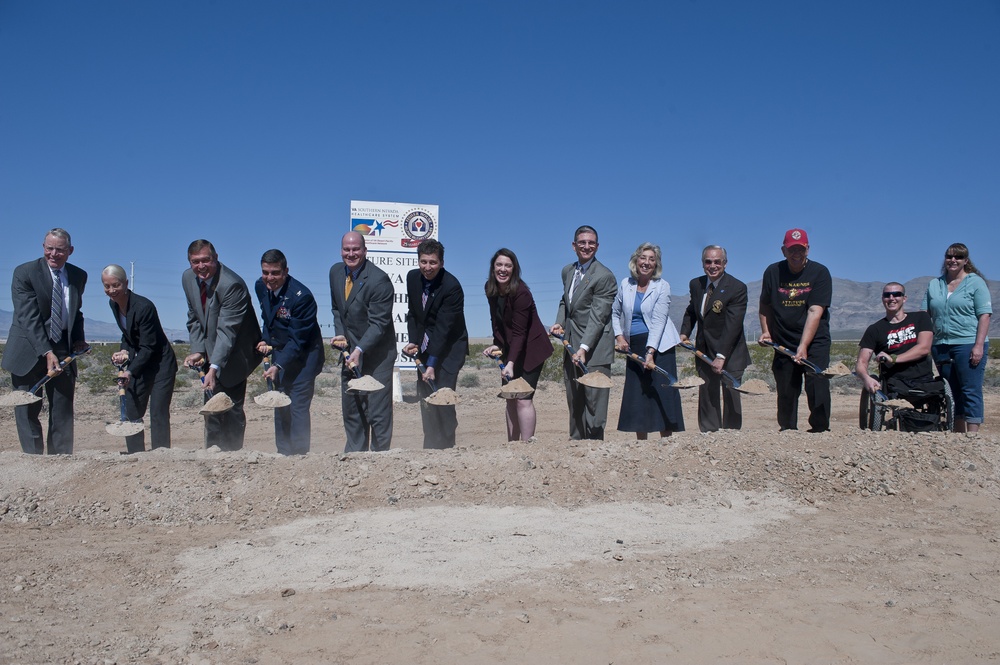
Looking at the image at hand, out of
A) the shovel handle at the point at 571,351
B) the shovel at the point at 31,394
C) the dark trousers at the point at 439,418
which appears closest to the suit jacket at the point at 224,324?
the shovel at the point at 31,394

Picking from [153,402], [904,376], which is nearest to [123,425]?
[153,402]

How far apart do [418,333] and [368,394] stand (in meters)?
0.67

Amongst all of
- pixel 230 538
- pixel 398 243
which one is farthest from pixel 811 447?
pixel 398 243

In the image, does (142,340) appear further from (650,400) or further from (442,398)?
(650,400)

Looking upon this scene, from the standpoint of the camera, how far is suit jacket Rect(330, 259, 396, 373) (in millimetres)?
6543

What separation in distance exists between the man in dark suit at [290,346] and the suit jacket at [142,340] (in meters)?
0.79

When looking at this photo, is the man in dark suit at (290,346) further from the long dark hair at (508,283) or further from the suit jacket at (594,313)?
the suit jacket at (594,313)

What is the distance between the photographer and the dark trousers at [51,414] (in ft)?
21.0

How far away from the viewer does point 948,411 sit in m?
6.73

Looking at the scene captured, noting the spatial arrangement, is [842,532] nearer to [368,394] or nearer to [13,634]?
[368,394]

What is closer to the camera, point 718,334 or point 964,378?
point 964,378

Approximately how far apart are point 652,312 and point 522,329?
44.9 inches

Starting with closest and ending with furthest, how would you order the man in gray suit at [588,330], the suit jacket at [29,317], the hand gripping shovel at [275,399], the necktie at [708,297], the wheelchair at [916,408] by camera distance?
the hand gripping shovel at [275,399], the suit jacket at [29,317], the man in gray suit at [588,330], the wheelchair at [916,408], the necktie at [708,297]

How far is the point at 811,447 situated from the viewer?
19.6 ft
